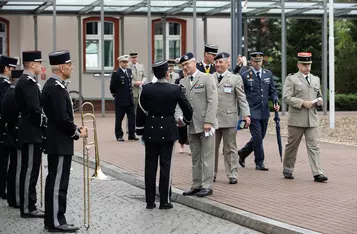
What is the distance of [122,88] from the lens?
20.0m

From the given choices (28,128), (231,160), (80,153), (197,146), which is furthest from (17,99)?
(80,153)

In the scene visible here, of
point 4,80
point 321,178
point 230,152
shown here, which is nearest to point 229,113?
point 230,152

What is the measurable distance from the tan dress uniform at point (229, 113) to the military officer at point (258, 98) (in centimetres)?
132

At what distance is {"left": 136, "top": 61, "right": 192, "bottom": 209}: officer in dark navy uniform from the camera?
1070 centimetres

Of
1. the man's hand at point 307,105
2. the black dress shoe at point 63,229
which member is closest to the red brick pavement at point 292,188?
the man's hand at point 307,105

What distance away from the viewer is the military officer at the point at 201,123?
446 inches

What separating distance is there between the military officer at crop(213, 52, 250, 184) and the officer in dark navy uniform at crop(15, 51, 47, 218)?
3.19 m

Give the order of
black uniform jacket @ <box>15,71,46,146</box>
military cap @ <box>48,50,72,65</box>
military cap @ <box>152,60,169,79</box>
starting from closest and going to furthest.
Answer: military cap @ <box>48,50,72,65</box> → black uniform jacket @ <box>15,71,46,146</box> → military cap @ <box>152,60,169,79</box>

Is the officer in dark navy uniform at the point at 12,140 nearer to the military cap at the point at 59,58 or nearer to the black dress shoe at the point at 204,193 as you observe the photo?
the military cap at the point at 59,58

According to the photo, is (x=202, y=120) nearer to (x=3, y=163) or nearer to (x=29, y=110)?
(x=29, y=110)

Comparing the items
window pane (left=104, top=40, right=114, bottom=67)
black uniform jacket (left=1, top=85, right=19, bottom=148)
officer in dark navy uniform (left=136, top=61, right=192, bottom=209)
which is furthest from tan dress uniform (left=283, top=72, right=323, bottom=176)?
window pane (left=104, top=40, right=114, bottom=67)

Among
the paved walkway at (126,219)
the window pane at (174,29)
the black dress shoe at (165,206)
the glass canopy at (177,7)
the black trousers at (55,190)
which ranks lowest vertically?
the paved walkway at (126,219)

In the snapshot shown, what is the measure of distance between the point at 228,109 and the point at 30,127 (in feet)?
11.3

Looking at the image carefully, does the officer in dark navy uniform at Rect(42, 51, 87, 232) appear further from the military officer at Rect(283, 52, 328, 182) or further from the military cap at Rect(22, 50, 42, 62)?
the military officer at Rect(283, 52, 328, 182)
